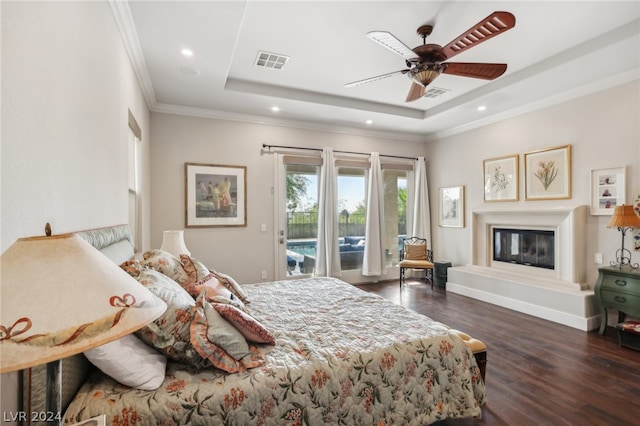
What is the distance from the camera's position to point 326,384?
58.4 inches

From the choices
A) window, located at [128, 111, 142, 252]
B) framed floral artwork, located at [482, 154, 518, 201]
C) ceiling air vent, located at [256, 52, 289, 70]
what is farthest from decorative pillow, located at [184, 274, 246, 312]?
framed floral artwork, located at [482, 154, 518, 201]

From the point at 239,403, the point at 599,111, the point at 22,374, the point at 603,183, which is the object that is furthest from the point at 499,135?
the point at 22,374

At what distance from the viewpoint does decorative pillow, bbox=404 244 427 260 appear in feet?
17.2

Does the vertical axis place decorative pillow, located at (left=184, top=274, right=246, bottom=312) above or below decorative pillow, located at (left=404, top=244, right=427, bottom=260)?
above

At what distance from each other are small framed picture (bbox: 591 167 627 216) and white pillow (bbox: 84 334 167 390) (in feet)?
15.0

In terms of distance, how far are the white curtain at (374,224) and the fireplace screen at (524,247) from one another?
71.1 inches

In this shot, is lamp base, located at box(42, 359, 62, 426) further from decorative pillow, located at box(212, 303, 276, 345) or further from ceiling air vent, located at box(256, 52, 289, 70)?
ceiling air vent, located at box(256, 52, 289, 70)

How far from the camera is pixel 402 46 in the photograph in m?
2.21

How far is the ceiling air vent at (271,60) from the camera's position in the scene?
312 cm

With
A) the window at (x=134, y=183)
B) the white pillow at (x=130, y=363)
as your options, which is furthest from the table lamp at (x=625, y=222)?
the window at (x=134, y=183)

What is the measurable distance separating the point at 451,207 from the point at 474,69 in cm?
332

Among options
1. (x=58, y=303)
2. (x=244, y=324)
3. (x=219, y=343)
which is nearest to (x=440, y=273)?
(x=244, y=324)

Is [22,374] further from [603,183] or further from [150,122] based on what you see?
[603,183]

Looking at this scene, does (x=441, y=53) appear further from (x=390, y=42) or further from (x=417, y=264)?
(x=417, y=264)
